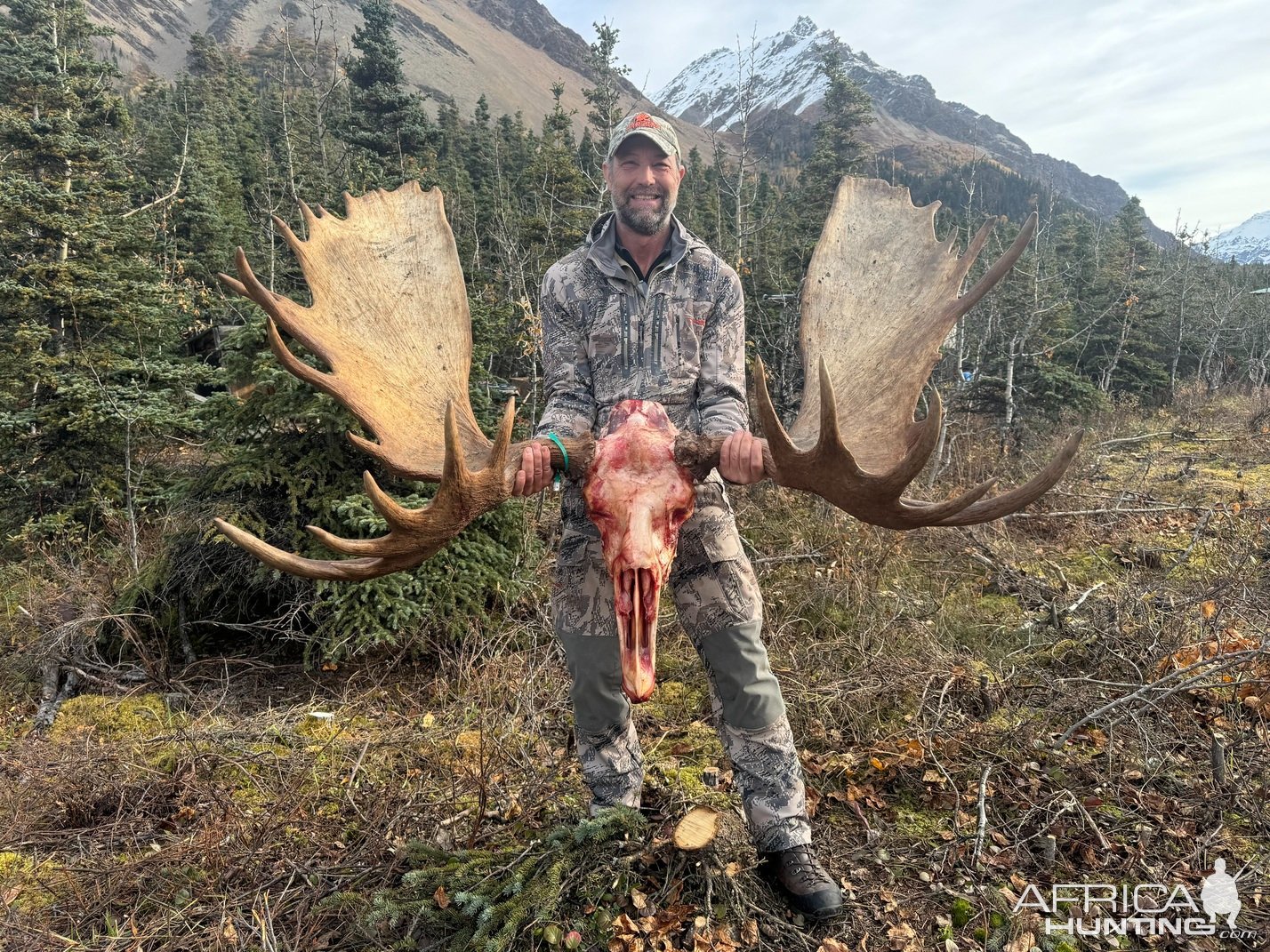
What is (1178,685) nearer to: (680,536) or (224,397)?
(680,536)

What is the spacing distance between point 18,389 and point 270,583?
6759mm

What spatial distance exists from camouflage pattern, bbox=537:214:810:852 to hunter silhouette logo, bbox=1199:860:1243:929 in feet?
4.92

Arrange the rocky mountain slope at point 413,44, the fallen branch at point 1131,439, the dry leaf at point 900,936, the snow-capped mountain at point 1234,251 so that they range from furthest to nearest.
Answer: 1. the rocky mountain slope at point 413,44
2. the snow-capped mountain at point 1234,251
3. the fallen branch at point 1131,439
4. the dry leaf at point 900,936

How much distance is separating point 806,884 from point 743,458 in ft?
5.27

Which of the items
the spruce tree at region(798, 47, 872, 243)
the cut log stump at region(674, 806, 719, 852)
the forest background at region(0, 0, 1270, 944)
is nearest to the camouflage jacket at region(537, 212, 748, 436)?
the forest background at region(0, 0, 1270, 944)

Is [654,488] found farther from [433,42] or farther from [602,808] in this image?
[433,42]

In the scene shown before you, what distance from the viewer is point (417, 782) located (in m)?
3.38

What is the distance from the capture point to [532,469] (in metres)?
2.28

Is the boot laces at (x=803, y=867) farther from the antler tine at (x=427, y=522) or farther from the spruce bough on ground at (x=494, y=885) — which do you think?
the antler tine at (x=427, y=522)

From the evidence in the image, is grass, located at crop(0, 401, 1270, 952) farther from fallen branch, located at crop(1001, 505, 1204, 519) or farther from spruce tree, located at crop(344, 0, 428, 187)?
spruce tree, located at crop(344, 0, 428, 187)

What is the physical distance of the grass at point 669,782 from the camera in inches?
96.9

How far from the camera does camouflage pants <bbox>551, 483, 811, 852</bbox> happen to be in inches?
99.5

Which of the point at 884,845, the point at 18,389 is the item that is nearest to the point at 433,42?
the point at 18,389

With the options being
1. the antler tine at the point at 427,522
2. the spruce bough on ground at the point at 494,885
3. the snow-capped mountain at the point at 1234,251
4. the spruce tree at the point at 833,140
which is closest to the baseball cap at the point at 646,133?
the antler tine at the point at 427,522
